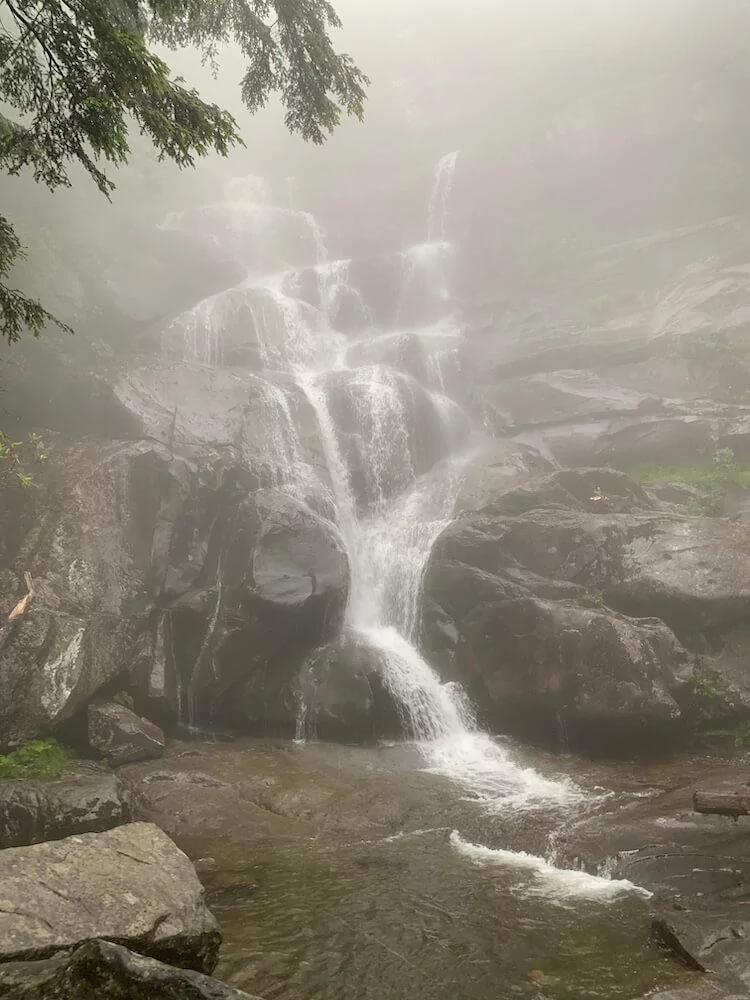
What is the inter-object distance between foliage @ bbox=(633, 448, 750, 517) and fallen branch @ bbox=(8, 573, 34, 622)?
57.8 feet

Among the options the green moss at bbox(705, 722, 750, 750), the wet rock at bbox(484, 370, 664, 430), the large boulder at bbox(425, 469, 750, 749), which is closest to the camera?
the green moss at bbox(705, 722, 750, 750)

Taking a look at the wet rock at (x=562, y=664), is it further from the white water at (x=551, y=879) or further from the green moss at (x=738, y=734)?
the white water at (x=551, y=879)

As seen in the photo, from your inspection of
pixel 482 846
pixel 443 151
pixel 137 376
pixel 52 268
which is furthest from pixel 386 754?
pixel 443 151

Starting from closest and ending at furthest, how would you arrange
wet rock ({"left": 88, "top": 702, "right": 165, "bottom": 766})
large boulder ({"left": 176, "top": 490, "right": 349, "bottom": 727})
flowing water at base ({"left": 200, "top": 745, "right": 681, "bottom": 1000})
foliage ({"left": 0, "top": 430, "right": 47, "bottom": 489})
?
flowing water at base ({"left": 200, "top": 745, "right": 681, "bottom": 1000}) → wet rock ({"left": 88, "top": 702, "right": 165, "bottom": 766}) → foliage ({"left": 0, "top": 430, "right": 47, "bottom": 489}) → large boulder ({"left": 176, "top": 490, "right": 349, "bottom": 727})

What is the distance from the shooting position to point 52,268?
71.8 feet

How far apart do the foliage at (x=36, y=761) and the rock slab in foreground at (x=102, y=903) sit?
14.9ft

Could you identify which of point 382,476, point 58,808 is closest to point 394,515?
point 382,476

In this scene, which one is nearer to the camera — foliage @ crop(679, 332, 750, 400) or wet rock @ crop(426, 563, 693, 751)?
wet rock @ crop(426, 563, 693, 751)

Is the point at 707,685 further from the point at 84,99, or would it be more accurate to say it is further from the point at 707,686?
the point at 84,99

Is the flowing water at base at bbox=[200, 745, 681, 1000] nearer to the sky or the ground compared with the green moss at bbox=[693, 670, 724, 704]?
nearer to the ground

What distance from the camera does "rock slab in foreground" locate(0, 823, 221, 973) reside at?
16.3 feet

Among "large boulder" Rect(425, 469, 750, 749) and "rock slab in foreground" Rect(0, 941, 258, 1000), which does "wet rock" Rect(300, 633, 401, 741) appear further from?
"rock slab in foreground" Rect(0, 941, 258, 1000)

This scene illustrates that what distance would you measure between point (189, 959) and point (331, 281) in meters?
29.6

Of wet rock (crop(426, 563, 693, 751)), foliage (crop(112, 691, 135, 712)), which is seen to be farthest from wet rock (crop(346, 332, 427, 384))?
foliage (crop(112, 691, 135, 712))
